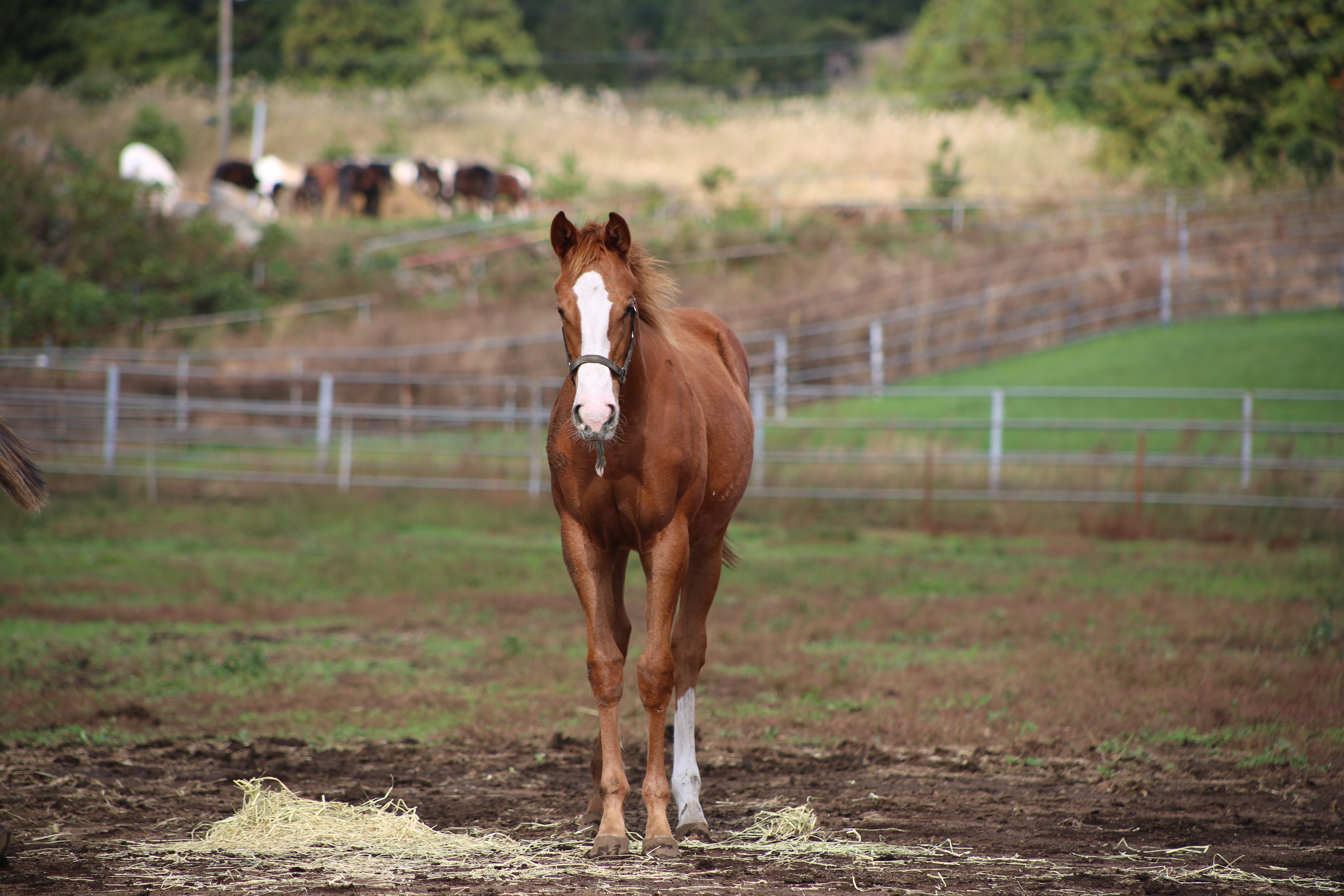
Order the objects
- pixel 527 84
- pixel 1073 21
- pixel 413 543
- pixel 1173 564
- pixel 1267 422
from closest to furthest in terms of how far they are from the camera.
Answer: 1. pixel 1173 564
2. pixel 413 543
3. pixel 1267 422
4. pixel 1073 21
5. pixel 527 84

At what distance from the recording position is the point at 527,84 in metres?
53.0

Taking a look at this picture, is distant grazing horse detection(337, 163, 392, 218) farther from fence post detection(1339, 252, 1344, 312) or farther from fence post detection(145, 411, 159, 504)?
fence post detection(1339, 252, 1344, 312)

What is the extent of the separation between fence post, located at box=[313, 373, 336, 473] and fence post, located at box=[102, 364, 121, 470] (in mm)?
2736

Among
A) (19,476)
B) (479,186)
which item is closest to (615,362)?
(19,476)

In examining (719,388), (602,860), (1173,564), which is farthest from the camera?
(1173,564)

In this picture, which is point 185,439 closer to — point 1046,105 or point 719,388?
point 719,388

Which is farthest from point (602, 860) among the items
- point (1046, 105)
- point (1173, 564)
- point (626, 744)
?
point (1046, 105)

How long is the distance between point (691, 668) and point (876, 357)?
1697 cm

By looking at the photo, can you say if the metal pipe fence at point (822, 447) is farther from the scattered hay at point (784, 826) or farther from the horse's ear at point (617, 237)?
the horse's ear at point (617, 237)

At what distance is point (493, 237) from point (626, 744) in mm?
25927

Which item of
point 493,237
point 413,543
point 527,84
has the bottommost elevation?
point 413,543

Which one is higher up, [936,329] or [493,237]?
[493,237]

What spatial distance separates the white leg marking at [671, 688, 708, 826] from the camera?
4.55 meters

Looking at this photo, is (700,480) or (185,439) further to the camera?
(185,439)
